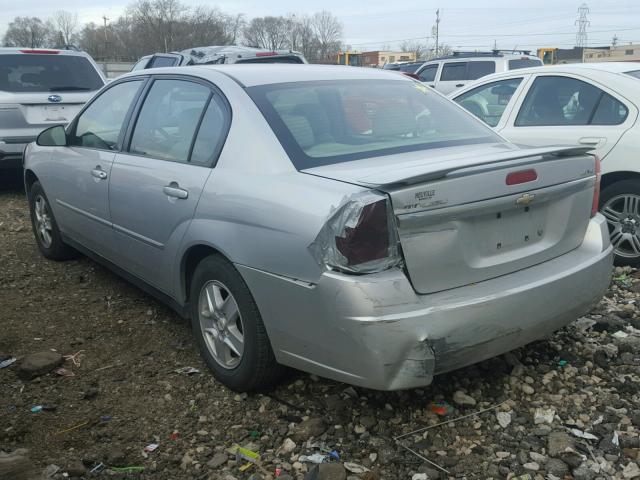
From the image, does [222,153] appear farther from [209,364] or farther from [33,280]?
[33,280]

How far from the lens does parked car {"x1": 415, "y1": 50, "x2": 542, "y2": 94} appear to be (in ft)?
57.5

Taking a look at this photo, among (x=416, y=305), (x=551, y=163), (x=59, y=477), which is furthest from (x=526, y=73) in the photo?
(x=59, y=477)

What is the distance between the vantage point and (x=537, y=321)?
9.43 feet

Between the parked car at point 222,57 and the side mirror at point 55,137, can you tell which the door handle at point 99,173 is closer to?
the side mirror at point 55,137

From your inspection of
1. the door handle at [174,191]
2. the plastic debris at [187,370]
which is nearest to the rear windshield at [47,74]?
the door handle at [174,191]

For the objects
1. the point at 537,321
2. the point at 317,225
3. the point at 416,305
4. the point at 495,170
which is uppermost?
the point at 495,170

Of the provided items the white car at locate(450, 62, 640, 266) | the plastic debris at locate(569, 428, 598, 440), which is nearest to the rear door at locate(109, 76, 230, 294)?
the plastic debris at locate(569, 428, 598, 440)

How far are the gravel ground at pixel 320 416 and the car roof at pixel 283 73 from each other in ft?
5.31

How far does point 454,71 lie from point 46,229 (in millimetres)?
15121

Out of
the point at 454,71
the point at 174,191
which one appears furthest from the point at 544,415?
the point at 454,71

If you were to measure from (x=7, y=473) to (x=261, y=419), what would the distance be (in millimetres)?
1111

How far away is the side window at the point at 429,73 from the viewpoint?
19188 mm

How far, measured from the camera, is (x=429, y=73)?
19.4 metres

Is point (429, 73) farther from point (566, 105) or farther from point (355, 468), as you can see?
point (355, 468)
